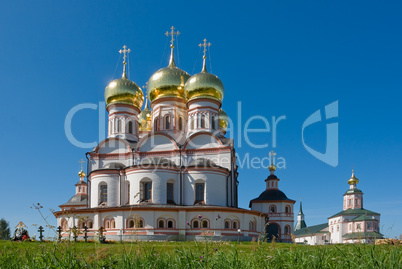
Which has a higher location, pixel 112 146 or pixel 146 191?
pixel 112 146

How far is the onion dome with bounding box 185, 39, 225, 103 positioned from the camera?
88.3 ft

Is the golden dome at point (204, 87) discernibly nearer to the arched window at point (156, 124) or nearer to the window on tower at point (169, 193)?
the arched window at point (156, 124)

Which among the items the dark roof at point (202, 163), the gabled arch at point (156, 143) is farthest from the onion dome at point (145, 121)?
the dark roof at point (202, 163)

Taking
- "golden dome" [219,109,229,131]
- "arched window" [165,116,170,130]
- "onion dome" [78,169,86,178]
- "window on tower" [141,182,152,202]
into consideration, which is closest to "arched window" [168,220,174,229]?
"window on tower" [141,182,152,202]

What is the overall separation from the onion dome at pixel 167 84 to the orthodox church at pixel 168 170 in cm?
8

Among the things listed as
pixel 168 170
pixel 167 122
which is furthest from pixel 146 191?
pixel 167 122

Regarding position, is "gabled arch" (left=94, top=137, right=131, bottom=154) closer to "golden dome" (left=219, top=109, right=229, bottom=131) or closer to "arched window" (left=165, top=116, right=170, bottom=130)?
"arched window" (left=165, top=116, right=170, bottom=130)

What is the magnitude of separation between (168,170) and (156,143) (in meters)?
3.12

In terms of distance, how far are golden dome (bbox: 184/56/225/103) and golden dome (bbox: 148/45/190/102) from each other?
132 centimetres

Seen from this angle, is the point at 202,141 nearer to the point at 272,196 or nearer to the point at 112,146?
the point at 112,146

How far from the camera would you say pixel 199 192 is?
24.0 m

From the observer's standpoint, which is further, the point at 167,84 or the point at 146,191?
the point at 167,84

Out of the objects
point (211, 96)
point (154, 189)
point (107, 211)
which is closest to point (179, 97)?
point (211, 96)

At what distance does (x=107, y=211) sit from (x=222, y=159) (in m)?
8.04
